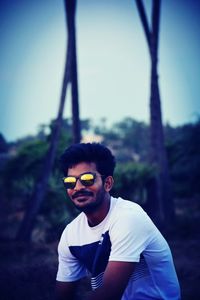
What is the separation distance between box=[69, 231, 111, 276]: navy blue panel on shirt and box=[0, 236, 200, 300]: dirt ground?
2408mm

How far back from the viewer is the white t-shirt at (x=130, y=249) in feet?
7.51

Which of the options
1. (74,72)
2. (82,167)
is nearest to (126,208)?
(82,167)

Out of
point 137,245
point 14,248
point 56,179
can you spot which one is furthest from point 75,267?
point 56,179

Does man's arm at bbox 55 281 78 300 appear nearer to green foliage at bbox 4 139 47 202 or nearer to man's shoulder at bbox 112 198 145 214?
man's shoulder at bbox 112 198 145 214

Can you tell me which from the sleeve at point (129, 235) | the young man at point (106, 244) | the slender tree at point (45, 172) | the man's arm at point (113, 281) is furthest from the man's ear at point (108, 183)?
the slender tree at point (45, 172)

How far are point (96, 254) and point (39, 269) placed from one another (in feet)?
11.9

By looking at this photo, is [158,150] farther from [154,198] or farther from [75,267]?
[75,267]

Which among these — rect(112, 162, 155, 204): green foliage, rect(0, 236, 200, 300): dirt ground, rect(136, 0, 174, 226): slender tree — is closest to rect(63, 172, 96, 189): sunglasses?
rect(0, 236, 200, 300): dirt ground

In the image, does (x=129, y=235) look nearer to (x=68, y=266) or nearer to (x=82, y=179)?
(x=82, y=179)

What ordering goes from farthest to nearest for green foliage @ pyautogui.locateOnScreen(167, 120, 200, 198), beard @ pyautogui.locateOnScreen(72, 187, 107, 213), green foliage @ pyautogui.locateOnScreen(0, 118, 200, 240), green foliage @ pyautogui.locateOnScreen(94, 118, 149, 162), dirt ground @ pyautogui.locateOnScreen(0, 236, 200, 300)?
1. green foliage @ pyautogui.locateOnScreen(94, 118, 149, 162)
2. green foliage @ pyautogui.locateOnScreen(167, 120, 200, 198)
3. green foliage @ pyautogui.locateOnScreen(0, 118, 200, 240)
4. dirt ground @ pyautogui.locateOnScreen(0, 236, 200, 300)
5. beard @ pyautogui.locateOnScreen(72, 187, 107, 213)

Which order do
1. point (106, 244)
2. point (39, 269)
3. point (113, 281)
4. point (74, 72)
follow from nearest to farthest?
point (113, 281) → point (106, 244) → point (39, 269) → point (74, 72)

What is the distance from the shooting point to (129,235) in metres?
2.29

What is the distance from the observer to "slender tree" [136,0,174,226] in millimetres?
11359

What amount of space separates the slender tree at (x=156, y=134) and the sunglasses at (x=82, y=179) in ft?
29.2
